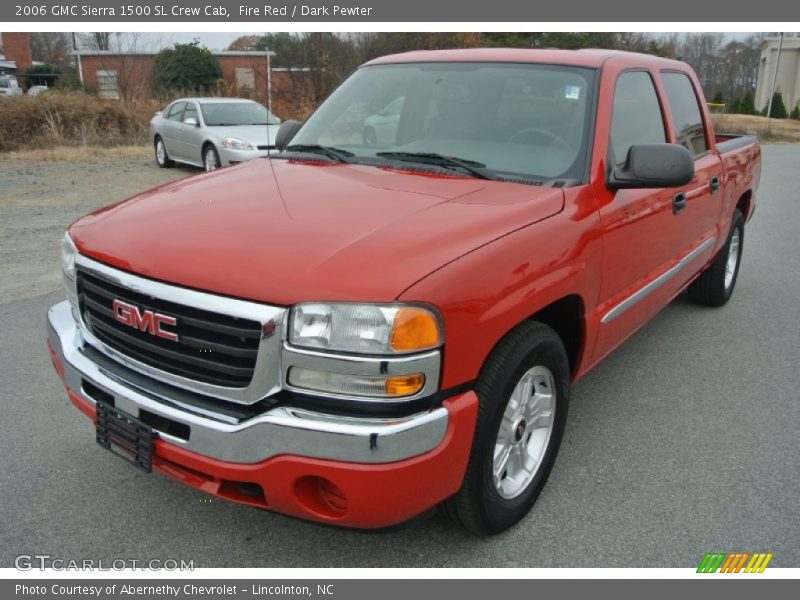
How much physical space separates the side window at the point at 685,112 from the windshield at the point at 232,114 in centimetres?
990

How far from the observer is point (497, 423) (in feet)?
8.05

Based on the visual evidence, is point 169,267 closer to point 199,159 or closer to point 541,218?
point 541,218

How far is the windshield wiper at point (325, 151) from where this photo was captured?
3.55 meters

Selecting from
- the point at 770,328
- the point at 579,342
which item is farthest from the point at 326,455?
the point at 770,328

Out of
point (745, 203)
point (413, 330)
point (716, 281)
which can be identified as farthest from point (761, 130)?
point (413, 330)

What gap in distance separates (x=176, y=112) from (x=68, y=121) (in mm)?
6243

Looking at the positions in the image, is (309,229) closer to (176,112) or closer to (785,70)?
(176,112)

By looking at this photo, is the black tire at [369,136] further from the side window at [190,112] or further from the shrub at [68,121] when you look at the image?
the shrub at [68,121]

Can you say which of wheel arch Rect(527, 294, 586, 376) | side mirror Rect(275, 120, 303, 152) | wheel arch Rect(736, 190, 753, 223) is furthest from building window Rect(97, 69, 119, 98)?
wheel arch Rect(527, 294, 586, 376)

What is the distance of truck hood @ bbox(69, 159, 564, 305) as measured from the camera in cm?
218

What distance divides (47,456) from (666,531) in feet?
9.12

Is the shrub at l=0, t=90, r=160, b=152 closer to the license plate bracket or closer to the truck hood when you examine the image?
the truck hood

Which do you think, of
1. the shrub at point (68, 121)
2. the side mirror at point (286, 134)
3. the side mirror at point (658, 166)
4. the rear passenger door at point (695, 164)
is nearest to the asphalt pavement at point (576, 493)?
the rear passenger door at point (695, 164)

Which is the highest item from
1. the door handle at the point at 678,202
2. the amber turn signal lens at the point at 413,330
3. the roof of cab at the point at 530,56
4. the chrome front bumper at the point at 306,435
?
the roof of cab at the point at 530,56
